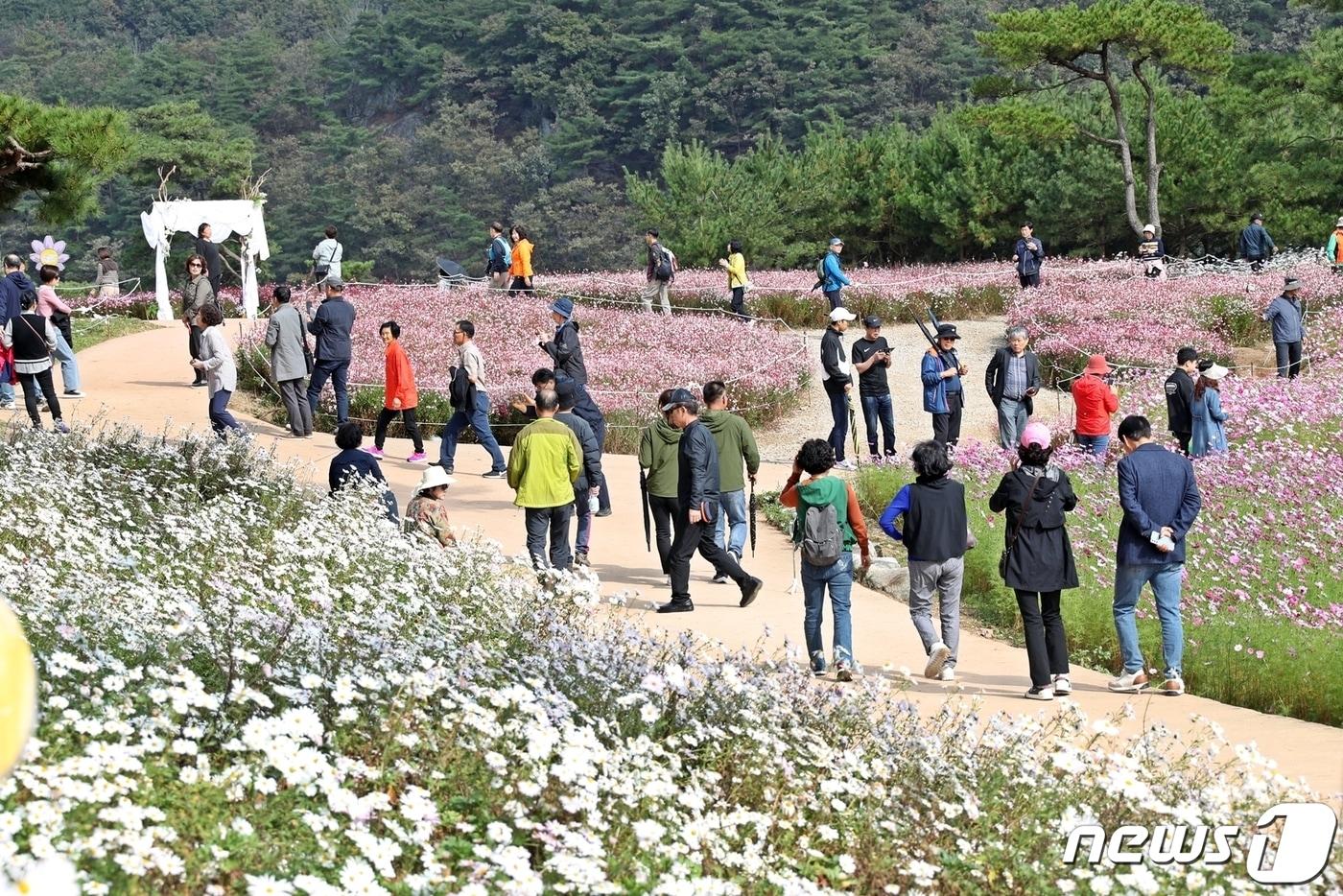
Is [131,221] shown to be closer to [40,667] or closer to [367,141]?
[367,141]

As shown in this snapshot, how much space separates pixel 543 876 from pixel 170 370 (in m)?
16.2

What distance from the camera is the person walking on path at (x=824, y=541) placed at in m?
8.44

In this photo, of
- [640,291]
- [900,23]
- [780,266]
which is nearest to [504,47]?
[900,23]

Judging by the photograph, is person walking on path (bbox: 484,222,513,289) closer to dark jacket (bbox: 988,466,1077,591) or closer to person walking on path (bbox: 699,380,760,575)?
person walking on path (bbox: 699,380,760,575)

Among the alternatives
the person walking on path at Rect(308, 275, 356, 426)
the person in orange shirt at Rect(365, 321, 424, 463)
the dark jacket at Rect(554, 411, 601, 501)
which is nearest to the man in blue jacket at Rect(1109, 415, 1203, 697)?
the dark jacket at Rect(554, 411, 601, 501)

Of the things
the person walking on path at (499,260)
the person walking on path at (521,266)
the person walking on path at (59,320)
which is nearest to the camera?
the person walking on path at (59,320)

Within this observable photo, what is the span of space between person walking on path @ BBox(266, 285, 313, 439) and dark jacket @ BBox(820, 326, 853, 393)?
5.09 metres

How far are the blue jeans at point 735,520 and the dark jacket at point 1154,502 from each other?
3.11 meters

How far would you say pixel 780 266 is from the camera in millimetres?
35438

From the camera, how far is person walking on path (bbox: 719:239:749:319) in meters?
23.9

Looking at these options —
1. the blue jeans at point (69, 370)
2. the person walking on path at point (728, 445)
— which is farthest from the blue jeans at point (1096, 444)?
the blue jeans at point (69, 370)

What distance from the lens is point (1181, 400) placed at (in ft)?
42.9

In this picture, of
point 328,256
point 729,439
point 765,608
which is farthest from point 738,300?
point 765,608

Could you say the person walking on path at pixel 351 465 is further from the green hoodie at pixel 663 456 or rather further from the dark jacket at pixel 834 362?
the dark jacket at pixel 834 362
